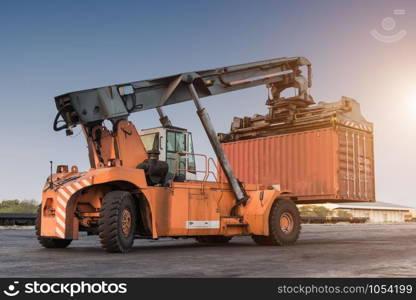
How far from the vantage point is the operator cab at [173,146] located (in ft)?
41.1

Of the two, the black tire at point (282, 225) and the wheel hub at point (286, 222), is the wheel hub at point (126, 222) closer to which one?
the black tire at point (282, 225)

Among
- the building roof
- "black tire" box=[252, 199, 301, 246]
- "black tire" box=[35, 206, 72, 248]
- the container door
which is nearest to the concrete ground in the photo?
"black tire" box=[35, 206, 72, 248]

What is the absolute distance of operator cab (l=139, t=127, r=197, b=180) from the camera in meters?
12.5

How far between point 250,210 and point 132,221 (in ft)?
12.4

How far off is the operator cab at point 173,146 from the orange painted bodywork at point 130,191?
0.50m

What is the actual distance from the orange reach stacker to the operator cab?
0.02m

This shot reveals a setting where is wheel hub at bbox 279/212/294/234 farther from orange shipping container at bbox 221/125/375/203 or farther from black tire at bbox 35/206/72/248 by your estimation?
black tire at bbox 35/206/72/248

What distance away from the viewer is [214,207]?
12.9 meters

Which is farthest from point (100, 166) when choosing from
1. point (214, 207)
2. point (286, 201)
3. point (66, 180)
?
point (286, 201)

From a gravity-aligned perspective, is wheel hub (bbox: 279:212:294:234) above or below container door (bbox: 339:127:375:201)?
below

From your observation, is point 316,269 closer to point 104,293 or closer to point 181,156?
point 104,293

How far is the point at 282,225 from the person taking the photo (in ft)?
46.0

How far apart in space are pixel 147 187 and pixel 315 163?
656 cm

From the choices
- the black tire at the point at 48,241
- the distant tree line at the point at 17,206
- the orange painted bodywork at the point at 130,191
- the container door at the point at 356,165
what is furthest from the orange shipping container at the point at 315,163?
the distant tree line at the point at 17,206
